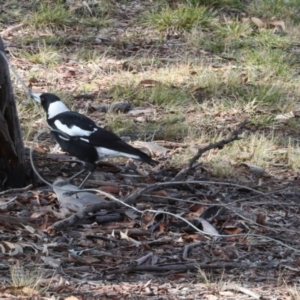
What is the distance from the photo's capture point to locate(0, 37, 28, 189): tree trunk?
17.0 feet

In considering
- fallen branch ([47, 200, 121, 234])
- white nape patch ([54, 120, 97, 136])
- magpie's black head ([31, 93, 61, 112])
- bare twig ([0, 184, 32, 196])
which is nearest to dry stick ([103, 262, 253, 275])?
fallen branch ([47, 200, 121, 234])

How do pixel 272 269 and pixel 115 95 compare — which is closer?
pixel 272 269

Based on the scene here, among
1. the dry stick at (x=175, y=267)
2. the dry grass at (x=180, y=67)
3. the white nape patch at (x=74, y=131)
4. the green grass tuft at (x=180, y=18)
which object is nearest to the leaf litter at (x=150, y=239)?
the dry stick at (x=175, y=267)

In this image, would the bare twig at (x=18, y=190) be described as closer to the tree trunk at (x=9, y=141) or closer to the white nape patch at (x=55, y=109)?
the tree trunk at (x=9, y=141)

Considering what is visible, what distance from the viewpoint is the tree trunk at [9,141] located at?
5.18 metres

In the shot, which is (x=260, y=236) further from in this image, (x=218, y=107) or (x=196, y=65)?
(x=196, y=65)

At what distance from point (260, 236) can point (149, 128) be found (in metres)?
2.90

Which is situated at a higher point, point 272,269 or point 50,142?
point 272,269

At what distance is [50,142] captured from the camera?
690 cm

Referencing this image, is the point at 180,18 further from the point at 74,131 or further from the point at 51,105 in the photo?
the point at 74,131

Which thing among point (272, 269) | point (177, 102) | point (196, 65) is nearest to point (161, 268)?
point (272, 269)

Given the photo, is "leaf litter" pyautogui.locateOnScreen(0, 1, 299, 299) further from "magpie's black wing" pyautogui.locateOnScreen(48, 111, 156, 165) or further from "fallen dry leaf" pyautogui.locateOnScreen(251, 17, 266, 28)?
"fallen dry leaf" pyautogui.locateOnScreen(251, 17, 266, 28)

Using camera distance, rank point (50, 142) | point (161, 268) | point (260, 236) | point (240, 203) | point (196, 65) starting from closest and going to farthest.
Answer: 1. point (161, 268)
2. point (260, 236)
3. point (240, 203)
4. point (50, 142)
5. point (196, 65)

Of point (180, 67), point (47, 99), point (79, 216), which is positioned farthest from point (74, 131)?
point (180, 67)
